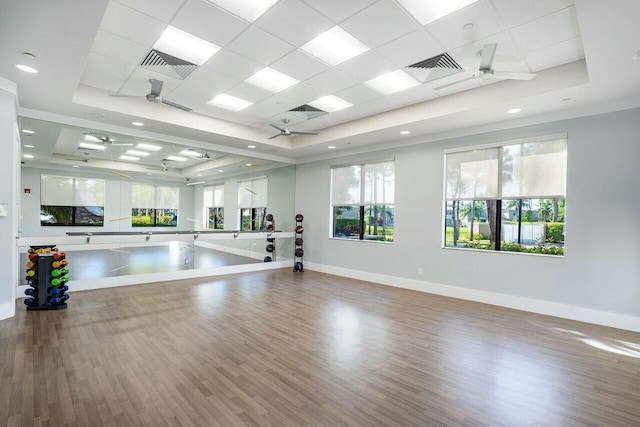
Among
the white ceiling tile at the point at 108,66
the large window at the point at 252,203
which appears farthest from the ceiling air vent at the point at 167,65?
the large window at the point at 252,203

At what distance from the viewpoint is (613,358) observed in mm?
3395

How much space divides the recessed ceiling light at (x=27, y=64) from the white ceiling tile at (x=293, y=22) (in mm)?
2502

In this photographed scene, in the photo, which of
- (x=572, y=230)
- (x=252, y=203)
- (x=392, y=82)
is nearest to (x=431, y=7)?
(x=392, y=82)

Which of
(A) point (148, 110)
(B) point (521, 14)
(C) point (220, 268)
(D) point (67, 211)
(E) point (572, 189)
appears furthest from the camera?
(C) point (220, 268)

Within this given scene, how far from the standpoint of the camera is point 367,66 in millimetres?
4176

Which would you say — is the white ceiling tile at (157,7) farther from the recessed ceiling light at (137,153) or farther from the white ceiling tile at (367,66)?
the recessed ceiling light at (137,153)

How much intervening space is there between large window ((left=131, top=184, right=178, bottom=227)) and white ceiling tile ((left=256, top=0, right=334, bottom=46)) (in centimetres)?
471

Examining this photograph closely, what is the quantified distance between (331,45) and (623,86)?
374 centimetres

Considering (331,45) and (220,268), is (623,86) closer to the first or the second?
(331,45)

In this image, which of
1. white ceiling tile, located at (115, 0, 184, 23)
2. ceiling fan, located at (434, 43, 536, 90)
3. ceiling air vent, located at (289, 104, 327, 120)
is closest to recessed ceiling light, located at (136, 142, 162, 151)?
ceiling air vent, located at (289, 104, 327, 120)

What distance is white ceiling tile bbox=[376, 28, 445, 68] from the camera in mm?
3500

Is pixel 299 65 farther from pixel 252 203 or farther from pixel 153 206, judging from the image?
pixel 252 203

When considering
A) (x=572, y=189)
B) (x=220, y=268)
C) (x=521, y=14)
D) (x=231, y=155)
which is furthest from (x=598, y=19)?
(x=220, y=268)

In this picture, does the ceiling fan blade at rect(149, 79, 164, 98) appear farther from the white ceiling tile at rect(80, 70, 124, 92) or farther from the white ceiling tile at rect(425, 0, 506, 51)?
the white ceiling tile at rect(425, 0, 506, 51)
